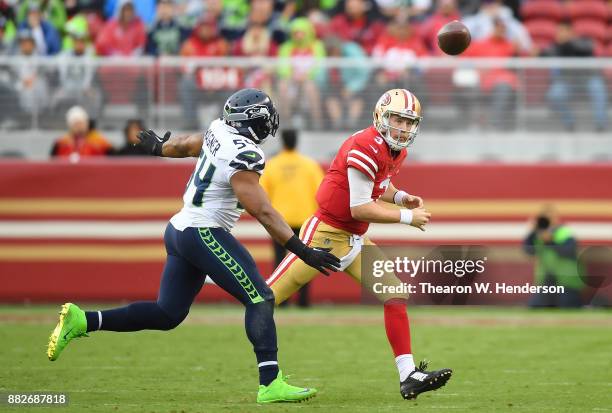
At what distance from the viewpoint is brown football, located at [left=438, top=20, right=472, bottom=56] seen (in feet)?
28.2

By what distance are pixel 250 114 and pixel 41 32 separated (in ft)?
28.8

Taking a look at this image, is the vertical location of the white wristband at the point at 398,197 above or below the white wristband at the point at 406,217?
below

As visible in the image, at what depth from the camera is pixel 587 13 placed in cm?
1587

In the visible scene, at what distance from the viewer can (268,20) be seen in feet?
51.3

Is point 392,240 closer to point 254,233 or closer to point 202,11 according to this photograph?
point 254,233

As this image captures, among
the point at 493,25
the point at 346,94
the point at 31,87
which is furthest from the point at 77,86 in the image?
the point at 493,25

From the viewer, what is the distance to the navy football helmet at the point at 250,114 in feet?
23.7

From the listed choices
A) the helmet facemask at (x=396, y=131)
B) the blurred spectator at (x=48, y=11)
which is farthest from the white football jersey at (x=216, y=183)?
the blurred spectator at (x=48, y=11)

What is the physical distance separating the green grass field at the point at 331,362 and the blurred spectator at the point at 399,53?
2584 mm

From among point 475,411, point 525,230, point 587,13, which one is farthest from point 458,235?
point 475,411

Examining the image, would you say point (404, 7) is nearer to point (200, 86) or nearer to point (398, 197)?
point (200, 86)

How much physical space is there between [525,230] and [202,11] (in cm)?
499

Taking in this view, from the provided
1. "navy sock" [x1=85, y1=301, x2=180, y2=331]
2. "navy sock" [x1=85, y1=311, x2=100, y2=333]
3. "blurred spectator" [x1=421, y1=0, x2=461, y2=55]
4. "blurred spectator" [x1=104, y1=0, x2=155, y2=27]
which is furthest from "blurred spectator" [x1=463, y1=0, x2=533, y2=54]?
"navy sock" [x1=85, y1=311, x2=100, y2=333]

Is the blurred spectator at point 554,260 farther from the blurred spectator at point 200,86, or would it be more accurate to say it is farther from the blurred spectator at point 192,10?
the blurred spectator at point 192,10
